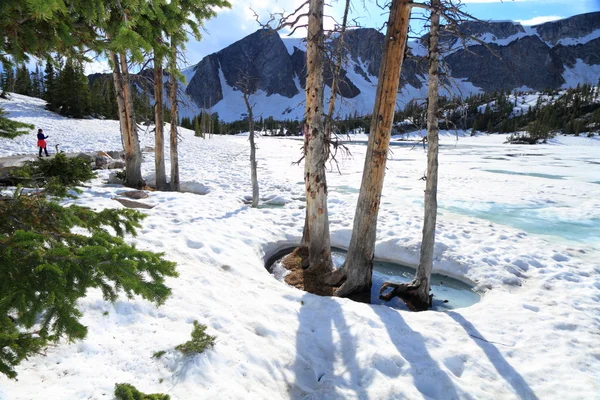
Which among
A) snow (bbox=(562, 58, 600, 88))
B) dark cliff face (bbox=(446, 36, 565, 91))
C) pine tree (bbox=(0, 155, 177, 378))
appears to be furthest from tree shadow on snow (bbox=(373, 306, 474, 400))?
snow (bbox=(562, 58, 600, 88))

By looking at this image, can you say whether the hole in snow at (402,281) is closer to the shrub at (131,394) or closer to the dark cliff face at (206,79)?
the shrub at (131,394)

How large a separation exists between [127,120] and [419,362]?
37.5 feet

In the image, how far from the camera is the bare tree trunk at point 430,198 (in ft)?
17.5

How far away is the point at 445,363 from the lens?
13.5 ft

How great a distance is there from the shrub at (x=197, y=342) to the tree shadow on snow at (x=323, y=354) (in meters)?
0.98

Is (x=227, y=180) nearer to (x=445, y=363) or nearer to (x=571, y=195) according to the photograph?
(x=445, y=363)

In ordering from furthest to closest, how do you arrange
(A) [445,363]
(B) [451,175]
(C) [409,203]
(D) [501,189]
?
(B) [451,175] → (D) [501,189] → (C) [409,203] → (A) [445,363]

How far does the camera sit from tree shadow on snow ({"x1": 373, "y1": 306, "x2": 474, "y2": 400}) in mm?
3639

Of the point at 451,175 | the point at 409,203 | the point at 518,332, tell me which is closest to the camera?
the point at 518,332

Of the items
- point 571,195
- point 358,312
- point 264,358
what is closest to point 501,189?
point 571,195

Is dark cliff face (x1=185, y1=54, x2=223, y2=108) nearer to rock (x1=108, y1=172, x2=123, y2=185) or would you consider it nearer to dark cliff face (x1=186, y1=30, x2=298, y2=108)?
dark cliff face (x1=186, y1=30, x2=298, y2=108)

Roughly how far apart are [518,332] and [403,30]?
16.0ft

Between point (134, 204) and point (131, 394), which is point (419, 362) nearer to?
point (131, 394)

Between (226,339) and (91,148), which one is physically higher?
(91,148)
